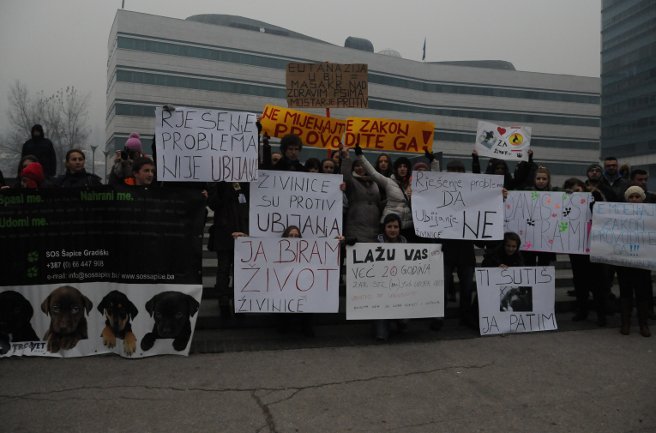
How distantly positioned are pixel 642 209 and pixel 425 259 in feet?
9.08

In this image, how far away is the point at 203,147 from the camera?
5.00m

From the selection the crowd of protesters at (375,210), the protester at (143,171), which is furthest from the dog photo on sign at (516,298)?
the protester at (143,171)

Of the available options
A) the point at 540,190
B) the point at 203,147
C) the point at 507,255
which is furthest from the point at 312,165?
the point at 540,190

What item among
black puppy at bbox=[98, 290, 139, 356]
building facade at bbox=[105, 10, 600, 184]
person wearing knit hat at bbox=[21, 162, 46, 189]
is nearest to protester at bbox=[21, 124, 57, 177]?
person wearing knit hat at bbox=[21, 162, 46, 189]

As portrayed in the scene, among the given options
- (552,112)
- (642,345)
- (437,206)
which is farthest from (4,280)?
(552,112)

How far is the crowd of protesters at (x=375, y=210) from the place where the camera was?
522 centimetres

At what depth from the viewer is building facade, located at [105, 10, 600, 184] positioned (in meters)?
50.6

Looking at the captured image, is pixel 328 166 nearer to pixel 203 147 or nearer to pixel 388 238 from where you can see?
pixel 388 238

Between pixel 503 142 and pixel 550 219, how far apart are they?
3.77 feet

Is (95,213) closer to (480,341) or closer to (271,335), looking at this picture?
(271,335)

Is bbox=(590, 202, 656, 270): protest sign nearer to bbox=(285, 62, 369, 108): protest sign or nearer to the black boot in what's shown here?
the black boot

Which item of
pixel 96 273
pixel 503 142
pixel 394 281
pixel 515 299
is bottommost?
pixel 515 299

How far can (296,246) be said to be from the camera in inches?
195

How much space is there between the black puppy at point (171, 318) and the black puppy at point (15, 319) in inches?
41.0
